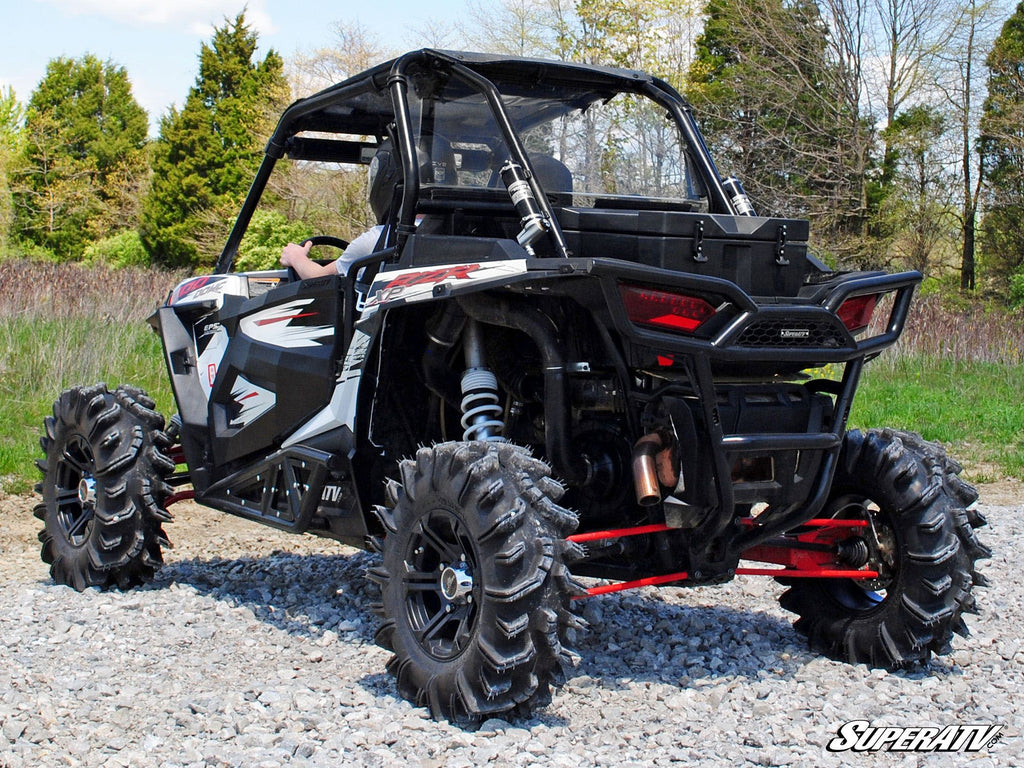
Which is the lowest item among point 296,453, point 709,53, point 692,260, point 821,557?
point 821,557

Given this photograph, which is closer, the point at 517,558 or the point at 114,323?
the point at 517,558

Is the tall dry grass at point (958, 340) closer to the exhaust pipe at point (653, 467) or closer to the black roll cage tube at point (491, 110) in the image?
the black roll cage tube at point (491, 110)

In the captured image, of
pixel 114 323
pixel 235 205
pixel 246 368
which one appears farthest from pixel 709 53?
pixel 246 368

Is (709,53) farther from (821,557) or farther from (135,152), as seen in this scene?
(821,557)

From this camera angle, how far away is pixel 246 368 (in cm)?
581

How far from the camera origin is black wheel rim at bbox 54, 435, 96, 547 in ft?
20.7

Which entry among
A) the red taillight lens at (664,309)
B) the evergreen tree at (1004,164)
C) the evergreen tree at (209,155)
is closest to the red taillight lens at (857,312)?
the red taillight lens at (664,309)

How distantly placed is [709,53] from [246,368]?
89.6ft

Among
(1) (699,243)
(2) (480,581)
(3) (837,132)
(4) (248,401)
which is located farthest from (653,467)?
(3) (837,132)

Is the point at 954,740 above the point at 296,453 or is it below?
below

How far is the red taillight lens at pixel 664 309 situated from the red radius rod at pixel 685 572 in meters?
0.82

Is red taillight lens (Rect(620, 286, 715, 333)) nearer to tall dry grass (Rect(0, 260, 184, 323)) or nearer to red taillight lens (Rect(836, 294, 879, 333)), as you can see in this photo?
red taillight lens (Rect(836, 294, 879, 333))

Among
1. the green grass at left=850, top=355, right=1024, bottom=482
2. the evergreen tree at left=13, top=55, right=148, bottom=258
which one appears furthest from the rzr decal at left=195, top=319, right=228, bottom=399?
the evergreen tree at left=13, top=55, right=148, bottom=258

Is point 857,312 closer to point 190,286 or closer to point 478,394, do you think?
point 478,394
